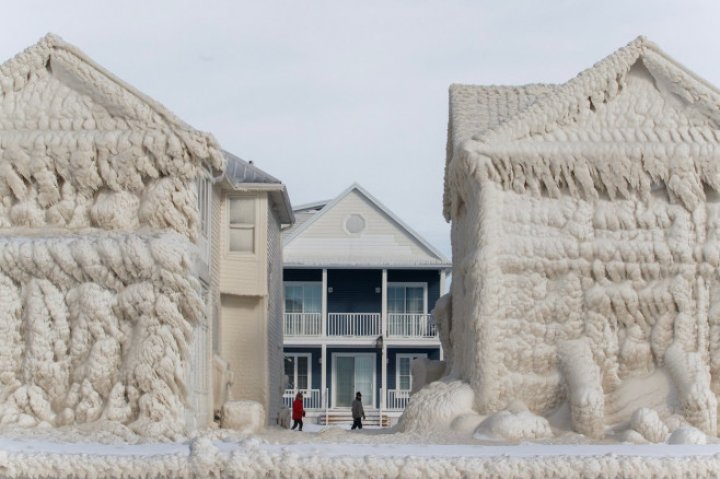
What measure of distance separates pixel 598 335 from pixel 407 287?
17.3 metres

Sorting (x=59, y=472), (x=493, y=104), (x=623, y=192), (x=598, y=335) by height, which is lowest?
(x=59, y=472)

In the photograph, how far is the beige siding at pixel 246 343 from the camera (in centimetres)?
1925

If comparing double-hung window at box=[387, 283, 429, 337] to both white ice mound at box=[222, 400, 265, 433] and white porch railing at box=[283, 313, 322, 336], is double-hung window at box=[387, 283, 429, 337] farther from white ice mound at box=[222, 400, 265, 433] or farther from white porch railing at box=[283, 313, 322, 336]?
white ice mound at box=[222, 400, 265, 433]

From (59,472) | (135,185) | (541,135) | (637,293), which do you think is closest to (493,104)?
(541,135)

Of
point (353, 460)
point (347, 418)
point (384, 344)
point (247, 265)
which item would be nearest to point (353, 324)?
point (384, 344)

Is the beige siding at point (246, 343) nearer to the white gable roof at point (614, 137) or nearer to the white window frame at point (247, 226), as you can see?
the white window frame at point (247, 226)

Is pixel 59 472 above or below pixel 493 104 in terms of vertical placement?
below

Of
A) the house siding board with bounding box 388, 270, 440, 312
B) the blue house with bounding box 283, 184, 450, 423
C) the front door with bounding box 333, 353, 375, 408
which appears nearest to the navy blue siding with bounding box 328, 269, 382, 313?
the blue house with bounding box 283, 184, 450, 423

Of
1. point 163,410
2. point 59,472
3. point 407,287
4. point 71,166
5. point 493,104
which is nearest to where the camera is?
point 59,472

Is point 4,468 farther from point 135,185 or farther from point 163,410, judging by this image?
point 135,185

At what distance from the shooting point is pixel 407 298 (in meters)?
31.1

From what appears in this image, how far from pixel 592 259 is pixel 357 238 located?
16.9 meters

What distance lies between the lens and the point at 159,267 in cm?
1384

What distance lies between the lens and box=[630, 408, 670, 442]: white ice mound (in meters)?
12.9
